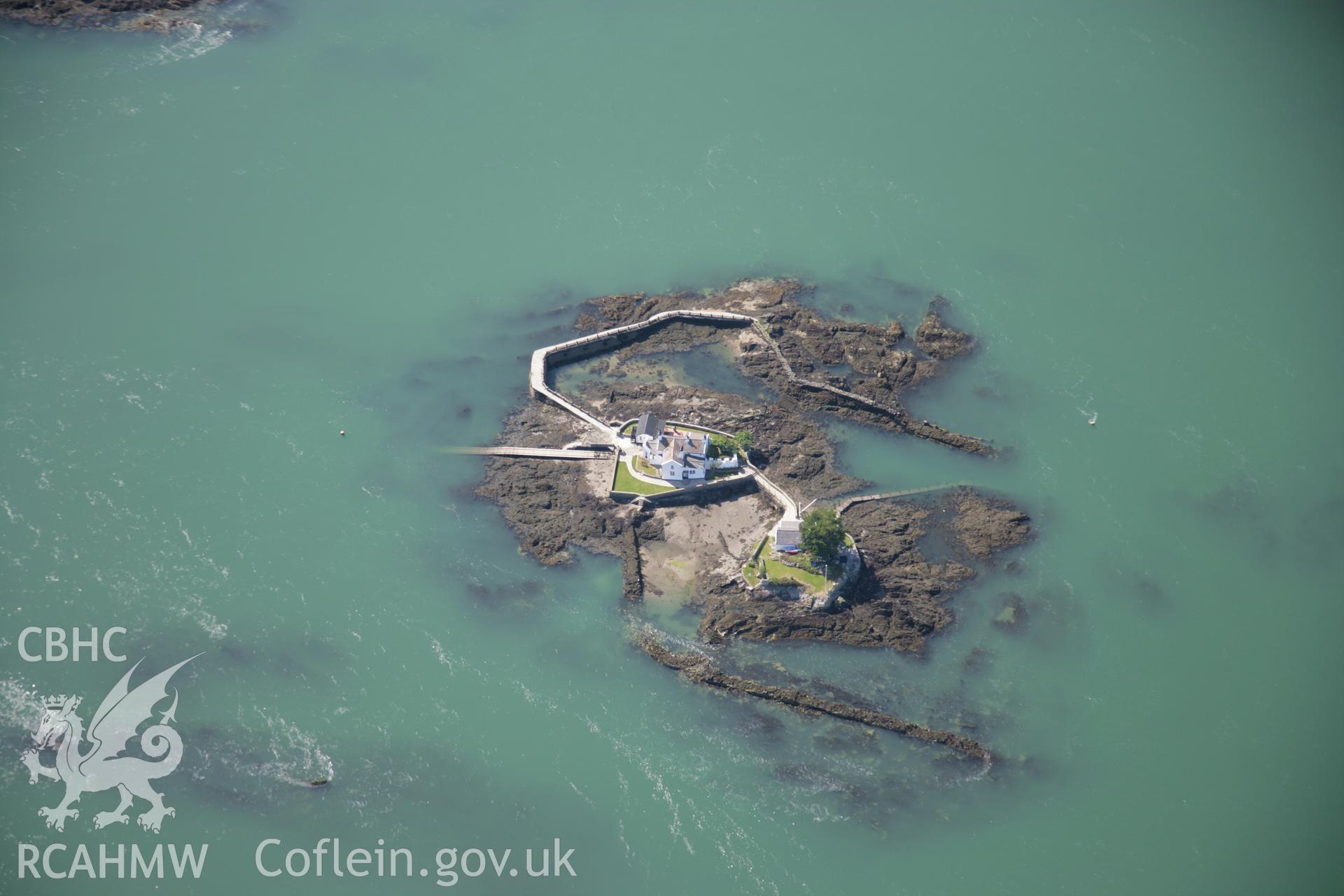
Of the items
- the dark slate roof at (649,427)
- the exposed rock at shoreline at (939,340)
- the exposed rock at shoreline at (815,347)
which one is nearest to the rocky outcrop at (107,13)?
the exposed rock at shoreline at (815,347)

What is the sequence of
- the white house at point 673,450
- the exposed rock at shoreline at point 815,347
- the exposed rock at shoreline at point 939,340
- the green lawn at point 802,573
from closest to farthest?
the green lawn at point 802,573 < the white house at point 673,450 < the exposed rock at shoreline at point 815,347 < the exposed rock at shoreline at point 939,340

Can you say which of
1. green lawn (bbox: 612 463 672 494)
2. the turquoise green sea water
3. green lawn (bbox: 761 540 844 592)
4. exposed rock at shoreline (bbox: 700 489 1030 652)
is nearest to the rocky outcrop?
the turquoise green sea water

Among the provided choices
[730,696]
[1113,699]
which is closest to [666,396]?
[730,696]

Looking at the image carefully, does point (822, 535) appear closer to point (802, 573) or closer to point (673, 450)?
point (802, 573)

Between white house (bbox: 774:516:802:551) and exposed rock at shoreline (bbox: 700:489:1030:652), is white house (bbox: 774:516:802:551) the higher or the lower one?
the higher one

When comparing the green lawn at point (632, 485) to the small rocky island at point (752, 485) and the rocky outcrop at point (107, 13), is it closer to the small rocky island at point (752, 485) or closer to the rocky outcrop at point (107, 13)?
the small rocky island at point (752, 485)

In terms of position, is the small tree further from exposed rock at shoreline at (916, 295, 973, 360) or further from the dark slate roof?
exposed rock at shoreline at (916, 295, 973, 360)
